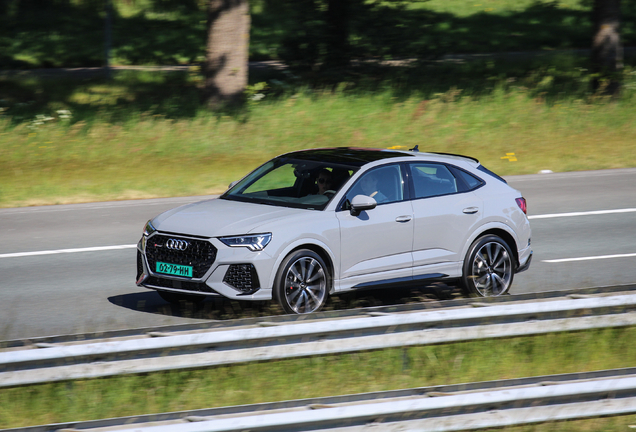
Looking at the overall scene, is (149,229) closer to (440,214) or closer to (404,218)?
(404,218)

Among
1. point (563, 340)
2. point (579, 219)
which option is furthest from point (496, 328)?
point (579, 219)

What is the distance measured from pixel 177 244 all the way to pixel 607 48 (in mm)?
19692

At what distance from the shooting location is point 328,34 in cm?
2536

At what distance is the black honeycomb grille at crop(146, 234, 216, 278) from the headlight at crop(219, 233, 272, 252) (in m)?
0.15

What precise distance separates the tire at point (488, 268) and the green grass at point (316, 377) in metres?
1.83

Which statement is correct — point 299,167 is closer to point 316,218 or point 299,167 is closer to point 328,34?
point 316,218

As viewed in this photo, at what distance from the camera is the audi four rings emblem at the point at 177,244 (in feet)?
25.2

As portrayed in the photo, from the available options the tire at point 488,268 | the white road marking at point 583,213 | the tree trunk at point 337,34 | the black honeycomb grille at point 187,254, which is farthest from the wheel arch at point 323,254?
the tree trunk at point 337,34

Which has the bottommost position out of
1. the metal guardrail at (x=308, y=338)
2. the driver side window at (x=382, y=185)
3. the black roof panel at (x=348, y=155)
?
the metal guardrail at (x=308, y=338)

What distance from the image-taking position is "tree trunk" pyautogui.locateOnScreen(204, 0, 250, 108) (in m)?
21.8

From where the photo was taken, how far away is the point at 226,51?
22.0 metres

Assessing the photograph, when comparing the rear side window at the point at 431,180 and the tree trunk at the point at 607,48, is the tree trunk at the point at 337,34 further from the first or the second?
the rear side window at the point at 431,180

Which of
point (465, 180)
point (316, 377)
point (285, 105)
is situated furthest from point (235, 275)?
point (285, 105)

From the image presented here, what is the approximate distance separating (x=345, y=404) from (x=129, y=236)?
27.8 ft
